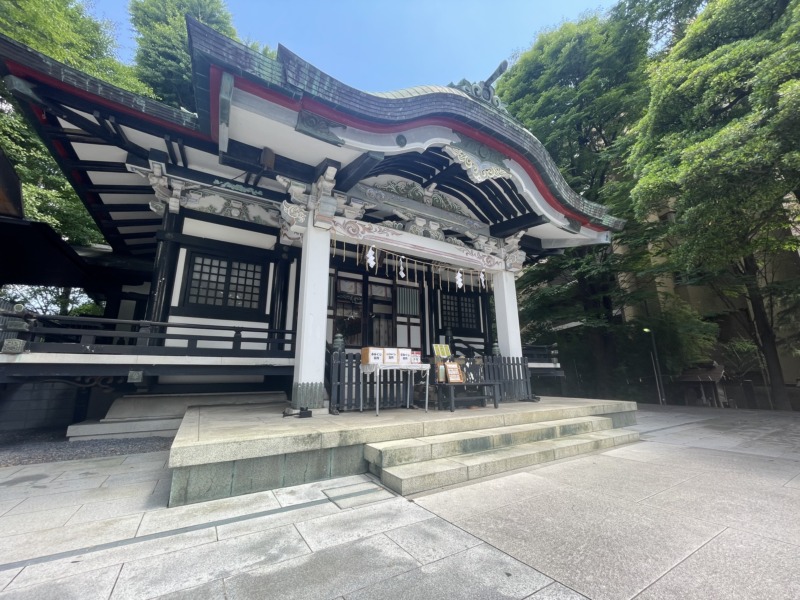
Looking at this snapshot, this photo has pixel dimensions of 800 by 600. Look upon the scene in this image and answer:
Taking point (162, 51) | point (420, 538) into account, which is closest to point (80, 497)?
point (420, 538)

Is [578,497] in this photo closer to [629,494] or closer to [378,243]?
[629,494]

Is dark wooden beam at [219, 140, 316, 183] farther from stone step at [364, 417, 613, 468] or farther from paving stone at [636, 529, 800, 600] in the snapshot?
paving stone at [636, 529, 800, 600]

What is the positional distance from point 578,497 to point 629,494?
1.79ft

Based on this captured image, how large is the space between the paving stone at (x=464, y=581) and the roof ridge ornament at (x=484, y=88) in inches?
295

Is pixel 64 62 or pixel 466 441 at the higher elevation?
pixel 64 62

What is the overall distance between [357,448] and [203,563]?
1969 mm

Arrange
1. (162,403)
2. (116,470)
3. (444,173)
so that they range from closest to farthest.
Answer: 1. (116,470)
2. (162,403)
3. (444,173)

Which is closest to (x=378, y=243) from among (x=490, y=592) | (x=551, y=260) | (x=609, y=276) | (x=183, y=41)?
(x=490, y=592)

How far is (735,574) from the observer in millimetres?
1962

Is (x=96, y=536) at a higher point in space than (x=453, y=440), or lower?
lower

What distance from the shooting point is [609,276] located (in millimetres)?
12727

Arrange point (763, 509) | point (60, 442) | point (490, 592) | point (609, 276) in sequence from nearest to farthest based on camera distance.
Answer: point (490, 592)
point (763, 509)
point (60, 442)
point (609, 276)

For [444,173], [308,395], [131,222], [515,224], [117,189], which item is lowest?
[308,395]

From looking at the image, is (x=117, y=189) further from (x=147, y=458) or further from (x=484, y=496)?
A: (x=484, y=496)
